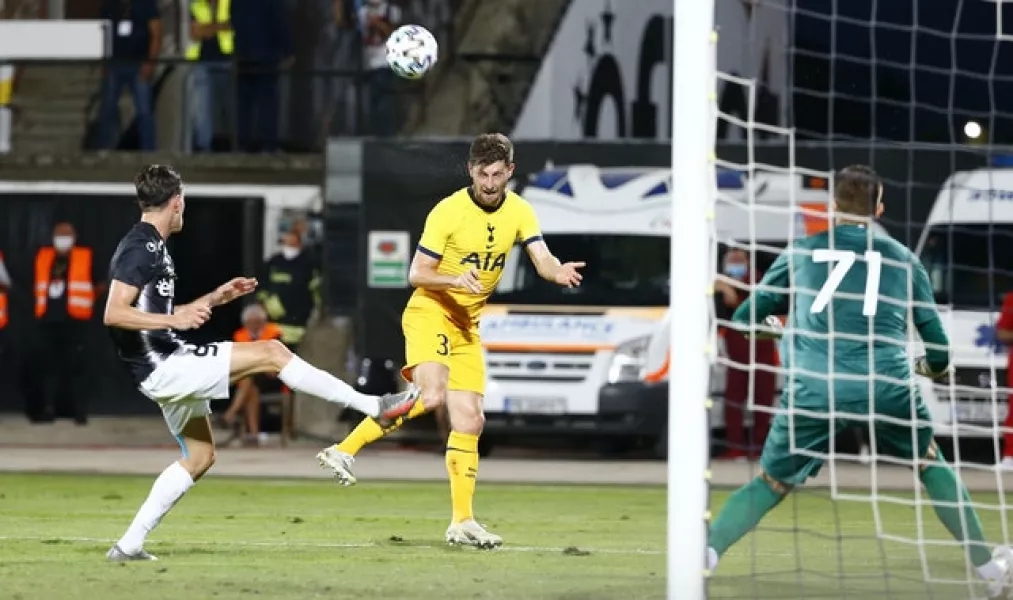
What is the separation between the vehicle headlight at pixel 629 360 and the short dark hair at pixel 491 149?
8769 mm

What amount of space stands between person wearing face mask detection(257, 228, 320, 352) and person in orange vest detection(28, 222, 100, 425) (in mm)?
1987

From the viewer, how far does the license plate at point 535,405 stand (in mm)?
19844

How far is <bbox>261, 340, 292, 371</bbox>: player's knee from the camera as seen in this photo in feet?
33.4

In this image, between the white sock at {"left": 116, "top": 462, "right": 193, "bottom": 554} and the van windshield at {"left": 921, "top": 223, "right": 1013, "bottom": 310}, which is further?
the van windshield at {"left": 921, "top": 223, "right": 1013, "bottom": 310}

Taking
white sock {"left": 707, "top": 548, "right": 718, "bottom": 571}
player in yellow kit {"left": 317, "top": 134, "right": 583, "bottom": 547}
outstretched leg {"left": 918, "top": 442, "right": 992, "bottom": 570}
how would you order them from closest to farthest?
white sock {"left": 707, "top": 548, "right": 718, "bottom": 571}
outstretched leg {"left": 918, "top": 442, "right": 992, "bottom": 570}
player in yellow kit {"left": 317, "top": 134, "right": 583, "bottom": 547}

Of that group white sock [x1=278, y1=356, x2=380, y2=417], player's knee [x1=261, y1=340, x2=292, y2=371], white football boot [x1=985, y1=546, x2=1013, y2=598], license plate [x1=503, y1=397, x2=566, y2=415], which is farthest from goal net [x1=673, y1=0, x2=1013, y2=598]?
player's knee [x1=261, y1=340, x2=292, y2=371]

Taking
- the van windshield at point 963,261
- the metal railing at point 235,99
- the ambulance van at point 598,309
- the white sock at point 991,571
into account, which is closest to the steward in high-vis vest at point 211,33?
the metal railing at point 235,99

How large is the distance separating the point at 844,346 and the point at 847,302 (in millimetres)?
195

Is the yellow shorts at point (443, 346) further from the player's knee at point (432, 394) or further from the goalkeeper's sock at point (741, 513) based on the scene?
the goalkeeper's sock at point (741, 513)

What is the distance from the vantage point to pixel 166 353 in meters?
10.1

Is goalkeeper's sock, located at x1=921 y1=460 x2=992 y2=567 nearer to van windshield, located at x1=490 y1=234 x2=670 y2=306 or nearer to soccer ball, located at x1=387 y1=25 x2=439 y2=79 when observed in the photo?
soccer ball, located at x1=387 y1=25 x2=439 y2=79

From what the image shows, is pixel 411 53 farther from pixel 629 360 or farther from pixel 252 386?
pixel 252 386

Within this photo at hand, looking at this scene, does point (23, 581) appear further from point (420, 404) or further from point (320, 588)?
point (420, 404)

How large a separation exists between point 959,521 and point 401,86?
1632 centimetres
